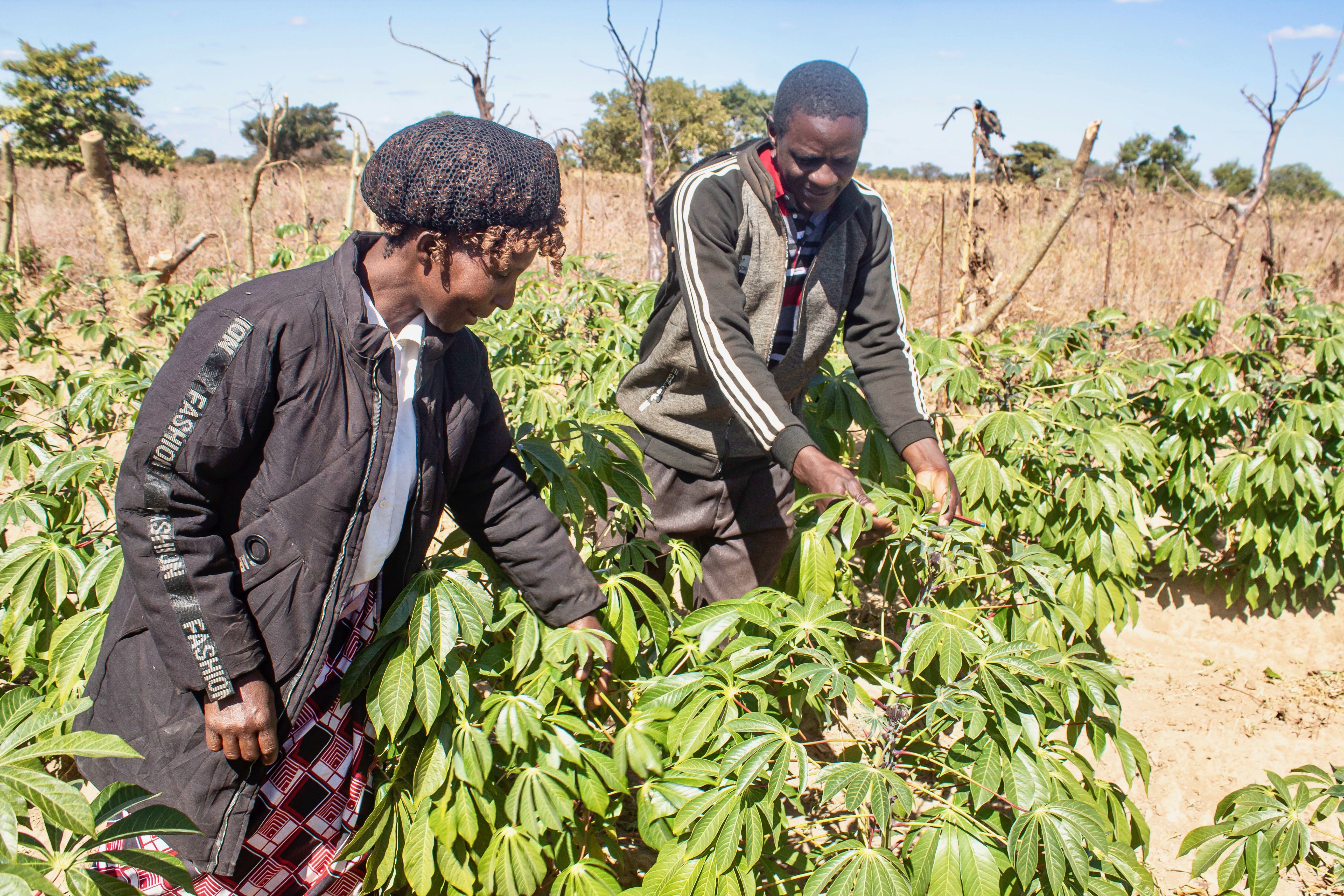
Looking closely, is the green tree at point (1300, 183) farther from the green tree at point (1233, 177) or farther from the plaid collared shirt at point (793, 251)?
the plaid collared shirt at point (793, 251)

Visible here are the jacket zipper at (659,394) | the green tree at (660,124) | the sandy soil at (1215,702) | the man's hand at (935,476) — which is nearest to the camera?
the man's hand at (935,476)

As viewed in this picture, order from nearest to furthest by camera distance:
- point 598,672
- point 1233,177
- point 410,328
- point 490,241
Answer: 1. point 490,241
2. point 410,328
3. point 598,672
4. point 1233,177

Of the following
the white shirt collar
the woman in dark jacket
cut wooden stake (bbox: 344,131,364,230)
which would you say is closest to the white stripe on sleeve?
the woman in dark jacket

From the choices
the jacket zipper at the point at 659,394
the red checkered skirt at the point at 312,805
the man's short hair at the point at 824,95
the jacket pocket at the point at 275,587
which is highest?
the man's short hair at the point at 824,95

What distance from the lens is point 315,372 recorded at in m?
1.10

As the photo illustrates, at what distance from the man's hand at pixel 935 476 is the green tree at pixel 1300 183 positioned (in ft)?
75.0

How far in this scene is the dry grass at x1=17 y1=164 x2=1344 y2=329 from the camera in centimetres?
867

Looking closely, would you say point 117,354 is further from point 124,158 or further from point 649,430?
point 124,158

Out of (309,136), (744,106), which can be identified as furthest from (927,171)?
(309,136)

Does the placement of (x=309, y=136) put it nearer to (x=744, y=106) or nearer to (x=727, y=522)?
(x=744, y=106)

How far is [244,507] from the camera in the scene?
1139 mm

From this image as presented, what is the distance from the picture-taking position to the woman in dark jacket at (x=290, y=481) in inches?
41.4

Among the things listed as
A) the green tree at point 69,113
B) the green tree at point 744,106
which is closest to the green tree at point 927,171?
the green tree at point 744,106

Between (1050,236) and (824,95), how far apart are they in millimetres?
4194
